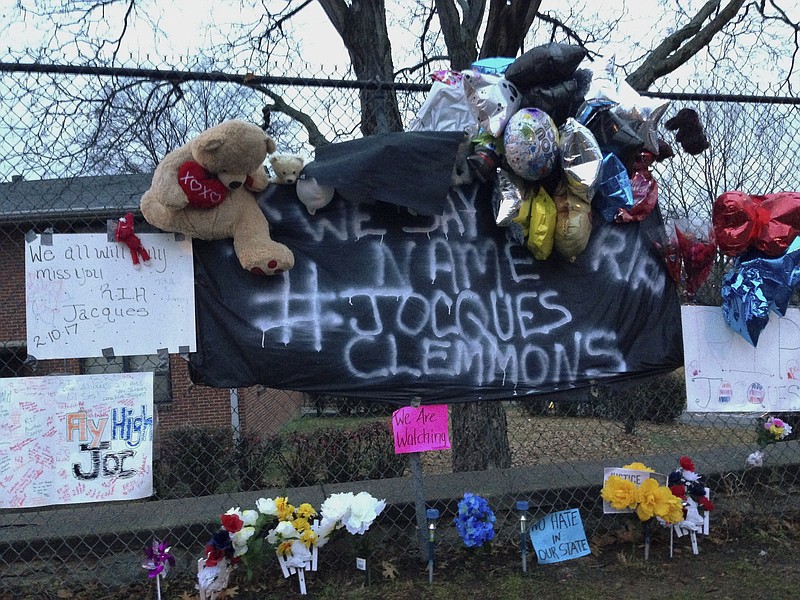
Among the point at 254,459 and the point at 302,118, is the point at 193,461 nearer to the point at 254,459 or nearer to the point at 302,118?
the point at 254,459

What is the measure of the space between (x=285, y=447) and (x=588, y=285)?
4446mm

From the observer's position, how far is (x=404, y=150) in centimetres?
269

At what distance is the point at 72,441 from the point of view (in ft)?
8.44

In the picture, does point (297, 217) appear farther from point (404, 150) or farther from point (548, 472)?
point (548, 472)

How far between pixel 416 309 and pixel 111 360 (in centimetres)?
260

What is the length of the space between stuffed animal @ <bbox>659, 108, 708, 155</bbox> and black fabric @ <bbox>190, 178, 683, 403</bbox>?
49 centimetres

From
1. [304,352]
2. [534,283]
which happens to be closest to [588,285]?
[534,283]

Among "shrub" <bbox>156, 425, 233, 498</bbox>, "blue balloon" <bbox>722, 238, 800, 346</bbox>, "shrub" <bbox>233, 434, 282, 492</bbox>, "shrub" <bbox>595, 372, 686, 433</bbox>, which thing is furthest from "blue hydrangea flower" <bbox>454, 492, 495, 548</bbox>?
"shrub" <bbox>156, 425, 233, 498</bbox>

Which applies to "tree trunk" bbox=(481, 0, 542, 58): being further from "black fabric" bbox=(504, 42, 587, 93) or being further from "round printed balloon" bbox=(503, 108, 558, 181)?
"round printed balloon" bbox=(503, 108, 558, 181)

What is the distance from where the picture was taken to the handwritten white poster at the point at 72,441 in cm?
254

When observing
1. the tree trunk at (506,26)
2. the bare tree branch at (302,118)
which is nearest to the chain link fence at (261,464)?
the bare tree branch at (302,118)

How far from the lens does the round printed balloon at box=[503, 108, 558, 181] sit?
2635mm

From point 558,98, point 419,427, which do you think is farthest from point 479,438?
point 558,98

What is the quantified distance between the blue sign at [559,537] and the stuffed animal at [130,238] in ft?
7.10
